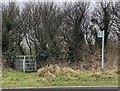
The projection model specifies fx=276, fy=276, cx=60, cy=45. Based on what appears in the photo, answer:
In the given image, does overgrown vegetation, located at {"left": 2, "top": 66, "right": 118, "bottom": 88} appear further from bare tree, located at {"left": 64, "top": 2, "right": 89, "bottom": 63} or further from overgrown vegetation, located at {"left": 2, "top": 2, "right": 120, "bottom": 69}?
bare tree, located at {"left": 64, "top": 2, "right": 89, "bottom": 63}

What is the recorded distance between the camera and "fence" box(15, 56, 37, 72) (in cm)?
1317

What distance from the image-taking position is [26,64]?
525 inches

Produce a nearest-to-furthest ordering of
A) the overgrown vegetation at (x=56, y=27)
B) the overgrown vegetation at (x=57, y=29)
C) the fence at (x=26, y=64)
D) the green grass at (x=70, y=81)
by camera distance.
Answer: the green grass at (x=70, y=81), the fence at (x=26, y=64), the overgrown vegetation at (x=57, y=29), the overgrown vegetation at (x=56, y=27)

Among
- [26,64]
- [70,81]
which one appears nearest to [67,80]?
[70,81]

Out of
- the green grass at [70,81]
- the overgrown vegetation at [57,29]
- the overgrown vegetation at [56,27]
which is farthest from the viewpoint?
the overgrown vegetation at [56,27]

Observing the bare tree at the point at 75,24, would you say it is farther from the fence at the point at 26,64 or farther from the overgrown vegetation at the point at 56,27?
the fence at the point at 26,64

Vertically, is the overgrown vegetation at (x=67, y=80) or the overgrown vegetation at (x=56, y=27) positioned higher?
the overgrown vegetation at (x=56, y=27)

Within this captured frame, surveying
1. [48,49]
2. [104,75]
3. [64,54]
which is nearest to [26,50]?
[48,49]

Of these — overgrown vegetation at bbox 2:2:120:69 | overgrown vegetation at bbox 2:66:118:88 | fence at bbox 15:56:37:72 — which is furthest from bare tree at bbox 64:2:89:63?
overgrown vegetation at bbox 2:66:118:88

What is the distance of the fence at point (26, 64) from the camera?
13172 millimetres

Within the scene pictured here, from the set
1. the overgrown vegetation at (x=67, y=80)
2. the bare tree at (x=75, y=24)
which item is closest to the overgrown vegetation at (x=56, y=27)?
the bare tree at (x=75, y=24)

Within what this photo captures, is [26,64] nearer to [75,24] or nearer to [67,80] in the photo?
[75,24]

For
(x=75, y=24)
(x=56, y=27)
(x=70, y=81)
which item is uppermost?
(x=75, y=24)

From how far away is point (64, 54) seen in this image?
14.4 m
